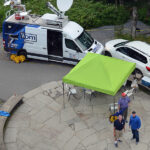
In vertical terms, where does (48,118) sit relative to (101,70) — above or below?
below

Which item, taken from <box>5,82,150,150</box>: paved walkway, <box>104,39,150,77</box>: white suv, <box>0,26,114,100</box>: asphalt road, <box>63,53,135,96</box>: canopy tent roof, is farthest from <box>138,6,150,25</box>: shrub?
<box>63,53,135,96</box>: canopy tent roof

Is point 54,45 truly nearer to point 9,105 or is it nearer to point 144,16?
point 9,105

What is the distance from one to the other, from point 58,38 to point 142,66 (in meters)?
4.81

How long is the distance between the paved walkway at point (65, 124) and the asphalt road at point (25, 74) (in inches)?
33.9

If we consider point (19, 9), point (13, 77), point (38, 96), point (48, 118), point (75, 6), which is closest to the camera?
point (48, 118)

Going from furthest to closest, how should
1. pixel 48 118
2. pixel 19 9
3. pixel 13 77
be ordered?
pixel 19 9 → pixel 13 77 → pixel 48 118

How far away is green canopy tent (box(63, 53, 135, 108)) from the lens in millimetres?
13281

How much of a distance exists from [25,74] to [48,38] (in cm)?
235

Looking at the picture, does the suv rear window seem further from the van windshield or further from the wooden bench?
the wooden bench

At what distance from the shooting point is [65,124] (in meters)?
13.8

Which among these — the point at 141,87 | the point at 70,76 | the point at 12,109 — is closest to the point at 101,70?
the point at 70,76

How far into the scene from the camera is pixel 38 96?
15523 millimetres

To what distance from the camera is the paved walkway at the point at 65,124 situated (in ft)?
41.8

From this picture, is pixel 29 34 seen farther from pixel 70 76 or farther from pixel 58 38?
pixel 70 76
